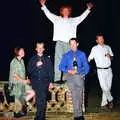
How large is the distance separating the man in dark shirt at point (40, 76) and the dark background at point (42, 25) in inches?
159

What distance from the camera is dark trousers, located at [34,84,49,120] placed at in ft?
32.1

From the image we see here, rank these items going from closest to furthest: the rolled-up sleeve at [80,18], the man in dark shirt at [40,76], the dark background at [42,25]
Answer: the man in dark shirt at [40,76] → the rolled-up sleeve at [80,18] → the dark background at [42,25]

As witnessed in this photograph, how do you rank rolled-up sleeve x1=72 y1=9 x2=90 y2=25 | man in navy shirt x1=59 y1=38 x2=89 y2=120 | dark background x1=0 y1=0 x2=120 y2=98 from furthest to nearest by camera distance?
dark background x1=0 y1=0 x2=120 y2=98 → rolled-up sleeve x1=72 y1=9 x2=90 y2=25 → man in navy shirt x1=59 y1=38 x2=89 y2=120

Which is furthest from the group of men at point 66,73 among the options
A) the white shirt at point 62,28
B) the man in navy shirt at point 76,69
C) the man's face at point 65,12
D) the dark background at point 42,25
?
the dark background at point 42,25

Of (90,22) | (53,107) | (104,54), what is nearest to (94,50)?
(104,54)

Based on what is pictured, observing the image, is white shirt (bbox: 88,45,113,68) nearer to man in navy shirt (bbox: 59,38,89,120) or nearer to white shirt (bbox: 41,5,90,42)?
white shirt (bbox: 41,5,90,42)

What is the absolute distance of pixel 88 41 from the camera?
1450 centimetres

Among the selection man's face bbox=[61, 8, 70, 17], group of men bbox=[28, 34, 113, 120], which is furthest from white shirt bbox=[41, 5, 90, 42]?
group of men bbox=[28, 34, 113, 120]

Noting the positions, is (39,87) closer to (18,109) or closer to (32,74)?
(32,74)

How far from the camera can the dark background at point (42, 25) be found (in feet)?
45.4

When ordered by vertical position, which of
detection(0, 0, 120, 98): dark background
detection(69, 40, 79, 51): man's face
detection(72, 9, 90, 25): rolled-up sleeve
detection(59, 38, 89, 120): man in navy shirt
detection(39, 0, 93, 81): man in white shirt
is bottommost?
detection(59, 38, 89, 120): man in navy shirt

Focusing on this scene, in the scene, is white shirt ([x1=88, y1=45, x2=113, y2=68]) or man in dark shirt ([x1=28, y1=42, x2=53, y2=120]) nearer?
man in dark shirt ([x1=28, y1=42, x2=53, y2=120])

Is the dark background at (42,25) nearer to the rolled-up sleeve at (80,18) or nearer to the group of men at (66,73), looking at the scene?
the rolled-up sleeve at (80,18)

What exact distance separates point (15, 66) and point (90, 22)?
15.2 feet
